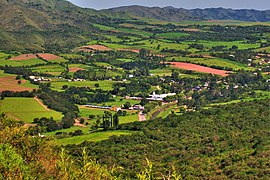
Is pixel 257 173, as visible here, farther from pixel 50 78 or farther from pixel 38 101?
pixel 50 78

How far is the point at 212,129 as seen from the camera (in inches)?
2003

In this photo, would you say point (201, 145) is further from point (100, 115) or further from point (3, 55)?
point (3, 55)

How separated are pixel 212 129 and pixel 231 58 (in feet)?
233

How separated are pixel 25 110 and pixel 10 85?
17263 mm

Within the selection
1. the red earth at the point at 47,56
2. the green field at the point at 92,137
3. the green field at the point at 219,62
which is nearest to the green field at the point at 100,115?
the green field at the point at 92,137

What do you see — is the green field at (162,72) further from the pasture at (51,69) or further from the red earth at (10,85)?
the red earth at (10,85)

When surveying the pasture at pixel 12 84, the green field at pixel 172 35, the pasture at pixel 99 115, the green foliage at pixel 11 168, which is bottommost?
the pasture at pixel 99 115

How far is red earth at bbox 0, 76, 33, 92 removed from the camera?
78731 millimetres

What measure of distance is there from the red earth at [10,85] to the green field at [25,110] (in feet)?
19.8

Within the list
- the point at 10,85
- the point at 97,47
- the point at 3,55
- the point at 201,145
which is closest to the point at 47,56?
the point at 3,55

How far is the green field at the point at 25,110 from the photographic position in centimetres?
6367

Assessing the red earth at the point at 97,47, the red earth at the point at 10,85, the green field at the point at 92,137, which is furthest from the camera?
the red earth at the point at 97,47

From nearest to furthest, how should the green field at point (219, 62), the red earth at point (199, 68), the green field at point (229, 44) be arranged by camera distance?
the red earth at point (199, 68) → the green field at point (219, 62) → the green field at point (229, 44)

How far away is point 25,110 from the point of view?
6725 cm
